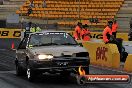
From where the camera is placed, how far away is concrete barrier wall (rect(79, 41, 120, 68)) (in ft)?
62.0

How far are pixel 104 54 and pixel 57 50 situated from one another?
6.60 meters

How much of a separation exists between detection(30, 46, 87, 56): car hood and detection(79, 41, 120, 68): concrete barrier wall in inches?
203

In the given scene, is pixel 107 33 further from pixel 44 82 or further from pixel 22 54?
pixel 44 82

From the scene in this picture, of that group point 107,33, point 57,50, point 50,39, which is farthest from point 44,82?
point 107,33

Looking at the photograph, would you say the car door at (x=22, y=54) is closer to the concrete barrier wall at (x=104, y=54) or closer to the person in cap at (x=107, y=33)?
the concrete barrier wall at (x=104, y=54)

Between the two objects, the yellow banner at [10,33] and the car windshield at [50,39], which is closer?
the car windshield at [50,39]

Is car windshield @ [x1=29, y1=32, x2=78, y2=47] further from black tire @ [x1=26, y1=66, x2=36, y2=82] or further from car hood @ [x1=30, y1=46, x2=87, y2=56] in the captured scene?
black tire @ [x1=26, y1=66, x2=36, y2=82]

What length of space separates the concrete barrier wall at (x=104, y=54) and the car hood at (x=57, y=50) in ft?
17.0

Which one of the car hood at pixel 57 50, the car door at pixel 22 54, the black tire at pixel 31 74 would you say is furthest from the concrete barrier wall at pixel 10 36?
the car hood at pixel 57 50

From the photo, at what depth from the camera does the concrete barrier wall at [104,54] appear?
744 inches

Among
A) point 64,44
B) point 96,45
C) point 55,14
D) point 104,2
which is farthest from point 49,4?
point 64,44

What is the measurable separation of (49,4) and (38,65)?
38.8 m

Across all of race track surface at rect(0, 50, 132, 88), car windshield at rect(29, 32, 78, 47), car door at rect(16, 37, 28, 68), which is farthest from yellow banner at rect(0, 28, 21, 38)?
car windshield at rect(29, 32, 78, 47)

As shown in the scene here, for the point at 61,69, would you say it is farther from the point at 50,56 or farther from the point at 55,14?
the point at 55,14
